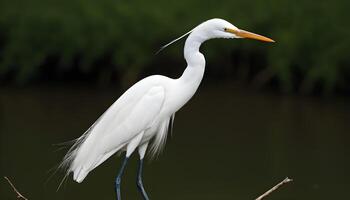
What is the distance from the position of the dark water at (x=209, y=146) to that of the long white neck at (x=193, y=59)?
187 centimetres

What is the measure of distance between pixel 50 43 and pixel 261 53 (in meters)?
2.22

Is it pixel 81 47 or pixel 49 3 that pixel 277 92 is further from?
pixel 49 3

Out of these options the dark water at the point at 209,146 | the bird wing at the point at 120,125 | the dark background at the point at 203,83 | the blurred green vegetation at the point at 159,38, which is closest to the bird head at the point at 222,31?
the bird wing at the point at 120,125

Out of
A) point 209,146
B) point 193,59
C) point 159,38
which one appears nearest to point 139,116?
point 193,59

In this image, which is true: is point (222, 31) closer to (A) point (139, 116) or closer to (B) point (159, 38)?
(A) point (139, 116)

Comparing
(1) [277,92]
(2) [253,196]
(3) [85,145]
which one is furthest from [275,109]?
(3) [85,145]

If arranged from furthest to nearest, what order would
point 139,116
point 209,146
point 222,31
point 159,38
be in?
point 159,38, point 209,146, point 139,116, point 222,31

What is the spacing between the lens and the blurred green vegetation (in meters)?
8.88

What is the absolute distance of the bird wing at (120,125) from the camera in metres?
4.49

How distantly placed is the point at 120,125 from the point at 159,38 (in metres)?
4.85

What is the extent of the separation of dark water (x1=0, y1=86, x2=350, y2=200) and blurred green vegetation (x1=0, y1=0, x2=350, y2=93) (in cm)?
30

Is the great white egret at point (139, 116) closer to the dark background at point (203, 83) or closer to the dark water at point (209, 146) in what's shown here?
the dark water at point (209, 146)

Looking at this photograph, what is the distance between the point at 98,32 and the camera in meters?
9.38

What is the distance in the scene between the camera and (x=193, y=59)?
438 cm
